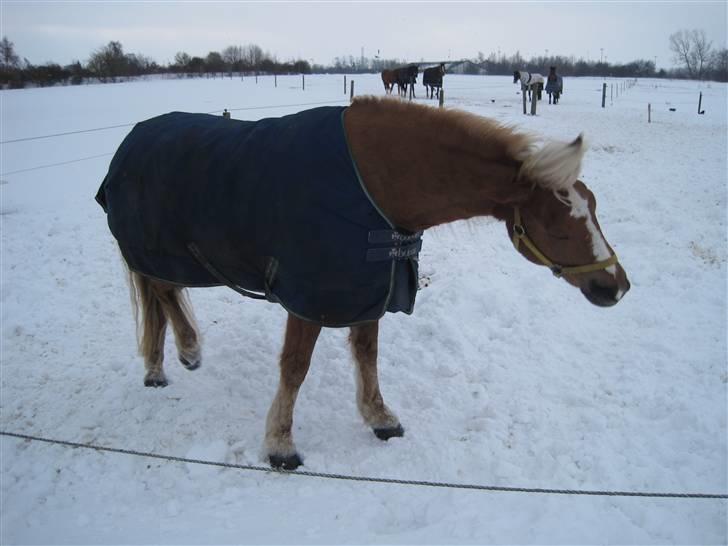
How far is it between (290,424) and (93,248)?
4.17 meters

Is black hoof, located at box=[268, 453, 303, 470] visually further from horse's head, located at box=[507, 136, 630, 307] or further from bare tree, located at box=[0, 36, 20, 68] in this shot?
bare tree, located at box=[0, 36, 20, 68]

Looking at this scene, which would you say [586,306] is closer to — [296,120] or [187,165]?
[296,120]

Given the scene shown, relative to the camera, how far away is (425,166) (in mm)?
2385

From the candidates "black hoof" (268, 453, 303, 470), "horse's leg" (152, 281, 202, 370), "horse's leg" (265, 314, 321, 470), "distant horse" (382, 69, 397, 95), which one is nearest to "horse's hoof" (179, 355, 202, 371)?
"horse's leg" (152, 281, 202, 370)

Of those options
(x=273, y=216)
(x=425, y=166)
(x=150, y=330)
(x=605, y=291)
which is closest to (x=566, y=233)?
(x=605, y=291)

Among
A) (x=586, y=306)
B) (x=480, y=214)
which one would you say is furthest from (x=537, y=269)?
(x=480, y=214)

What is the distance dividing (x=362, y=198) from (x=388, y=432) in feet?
4.92

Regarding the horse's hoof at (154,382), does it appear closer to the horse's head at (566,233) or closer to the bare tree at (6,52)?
the horse's head at (566,233)

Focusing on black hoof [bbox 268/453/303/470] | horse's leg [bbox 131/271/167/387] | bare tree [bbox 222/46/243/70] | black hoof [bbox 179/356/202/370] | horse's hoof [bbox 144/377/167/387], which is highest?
bare tree [bbox 222/46/243/70]

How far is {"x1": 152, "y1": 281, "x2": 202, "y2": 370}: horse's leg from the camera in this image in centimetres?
355

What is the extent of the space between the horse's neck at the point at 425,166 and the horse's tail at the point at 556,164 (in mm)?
159

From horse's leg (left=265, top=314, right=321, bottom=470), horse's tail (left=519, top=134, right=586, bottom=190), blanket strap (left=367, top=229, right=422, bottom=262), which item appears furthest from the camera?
horse's leg (left=265, top=314, right=321, bottom=470)

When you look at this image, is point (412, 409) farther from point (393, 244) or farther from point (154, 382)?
point (154, 382)

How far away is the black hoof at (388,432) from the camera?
3068mm
